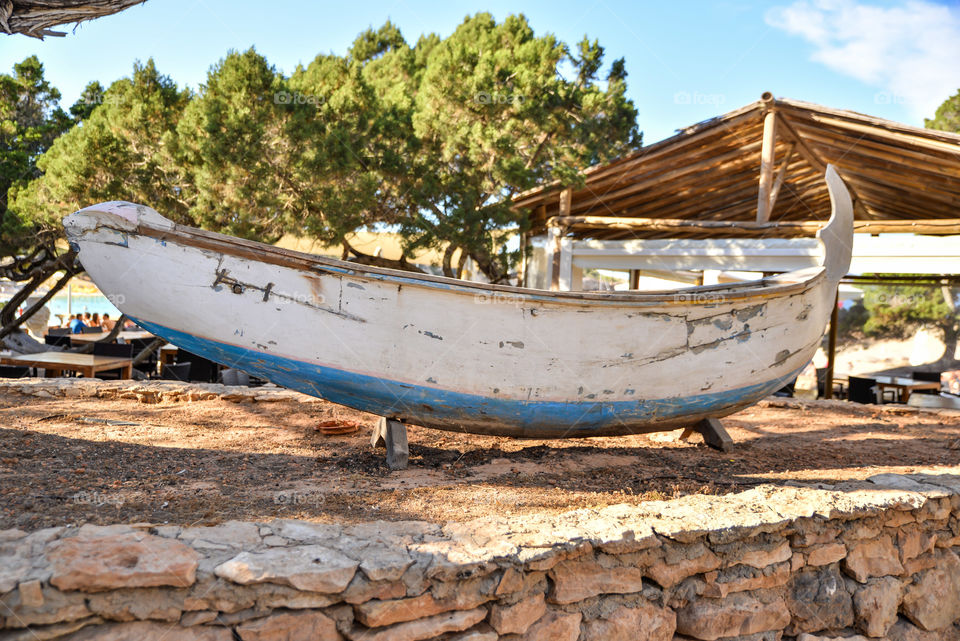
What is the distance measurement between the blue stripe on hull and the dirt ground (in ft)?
0.90

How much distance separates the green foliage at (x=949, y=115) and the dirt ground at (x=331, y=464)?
15.0 m

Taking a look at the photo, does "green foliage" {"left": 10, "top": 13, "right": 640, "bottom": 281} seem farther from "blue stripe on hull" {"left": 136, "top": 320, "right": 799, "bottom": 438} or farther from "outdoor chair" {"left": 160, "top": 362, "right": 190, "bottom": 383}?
"blue stripe on hull" {"left": 136, "top": 320, "right": 799, "bottom": 438}

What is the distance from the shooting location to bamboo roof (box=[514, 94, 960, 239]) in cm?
775

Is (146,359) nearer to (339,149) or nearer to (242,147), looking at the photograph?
(242,147)

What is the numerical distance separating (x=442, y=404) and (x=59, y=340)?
9.72 meters

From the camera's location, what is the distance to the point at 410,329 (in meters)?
3.58

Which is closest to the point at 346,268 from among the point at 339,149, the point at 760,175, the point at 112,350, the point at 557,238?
the point at 339,149

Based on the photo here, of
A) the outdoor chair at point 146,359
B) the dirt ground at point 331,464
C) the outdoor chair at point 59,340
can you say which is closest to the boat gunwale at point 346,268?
the dirt ground at point 331,464

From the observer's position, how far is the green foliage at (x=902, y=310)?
58.1 ft

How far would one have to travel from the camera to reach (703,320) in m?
3.97

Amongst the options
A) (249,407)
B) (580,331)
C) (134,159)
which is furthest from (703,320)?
(134,159)

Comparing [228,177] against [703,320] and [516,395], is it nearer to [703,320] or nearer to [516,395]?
[516,395]

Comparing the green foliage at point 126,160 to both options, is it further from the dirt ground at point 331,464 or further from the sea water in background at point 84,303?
the sea water in background at point 84,303

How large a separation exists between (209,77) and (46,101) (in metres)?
5.92
